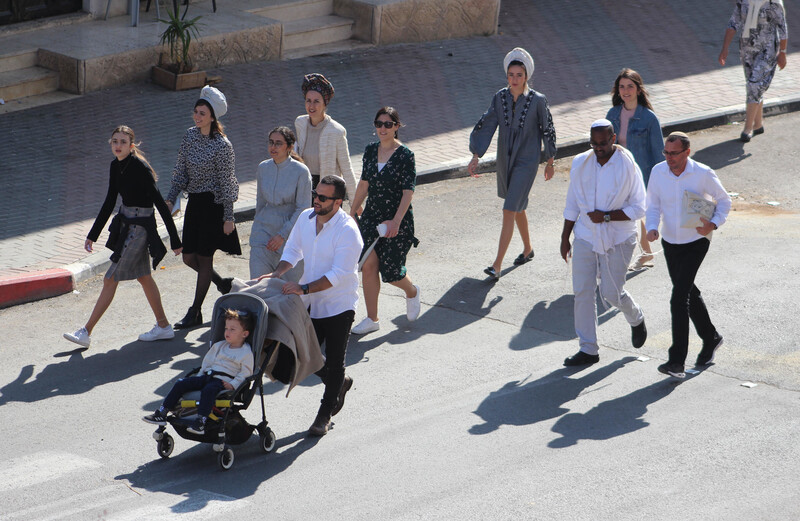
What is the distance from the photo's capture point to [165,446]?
6.55 m

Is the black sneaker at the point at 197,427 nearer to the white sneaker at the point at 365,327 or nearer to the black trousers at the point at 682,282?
the white sneaker at the point at 365,327

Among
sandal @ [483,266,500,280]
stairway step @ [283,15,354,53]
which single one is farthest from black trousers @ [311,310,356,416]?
stairway step @ [283,15,354,53]

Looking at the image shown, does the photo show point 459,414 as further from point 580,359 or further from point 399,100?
point 399,100

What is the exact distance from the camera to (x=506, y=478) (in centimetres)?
632

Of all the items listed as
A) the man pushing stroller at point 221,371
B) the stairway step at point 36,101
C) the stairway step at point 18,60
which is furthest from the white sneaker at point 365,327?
the stairway step at point 18,60

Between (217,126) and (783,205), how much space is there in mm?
6740

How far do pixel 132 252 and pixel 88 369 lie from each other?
1.02 meters

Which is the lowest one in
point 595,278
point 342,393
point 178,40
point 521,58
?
point 342,393

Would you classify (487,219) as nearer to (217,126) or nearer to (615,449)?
(217,126)

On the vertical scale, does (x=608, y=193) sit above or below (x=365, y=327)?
above

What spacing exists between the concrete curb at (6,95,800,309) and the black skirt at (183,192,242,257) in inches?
Result: 61.8

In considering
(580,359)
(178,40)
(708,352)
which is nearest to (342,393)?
(580,359)

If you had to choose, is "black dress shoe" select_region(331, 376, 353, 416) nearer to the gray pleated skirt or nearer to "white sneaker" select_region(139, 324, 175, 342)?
"white sneaker" select_region(139, 324, 175, 342)

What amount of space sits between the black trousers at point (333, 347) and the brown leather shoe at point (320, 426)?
1.3 inches
